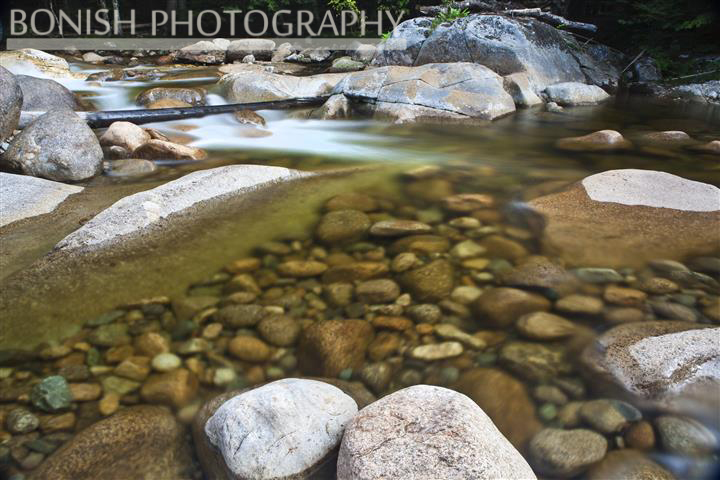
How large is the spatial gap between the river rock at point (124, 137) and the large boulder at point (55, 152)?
725mm

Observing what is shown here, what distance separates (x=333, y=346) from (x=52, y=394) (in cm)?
119

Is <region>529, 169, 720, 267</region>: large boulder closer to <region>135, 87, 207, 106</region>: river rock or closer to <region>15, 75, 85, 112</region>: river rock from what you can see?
<region>15, 75, 85, 112</region>: river rock

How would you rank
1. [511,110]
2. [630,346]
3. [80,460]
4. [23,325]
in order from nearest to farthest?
[80,460], [630,346], [23,325], [511,110]

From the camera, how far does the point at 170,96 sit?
29.8 feet

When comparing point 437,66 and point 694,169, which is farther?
point 437,66

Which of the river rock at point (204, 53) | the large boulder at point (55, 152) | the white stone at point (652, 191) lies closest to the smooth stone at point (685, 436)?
the white stone at point (652, 191)

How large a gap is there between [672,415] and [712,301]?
109 cm

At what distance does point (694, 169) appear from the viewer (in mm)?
5285

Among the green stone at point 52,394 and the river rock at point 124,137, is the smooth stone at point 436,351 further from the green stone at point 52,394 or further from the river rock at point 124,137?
the river rock at point 124,137

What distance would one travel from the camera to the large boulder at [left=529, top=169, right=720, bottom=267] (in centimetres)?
314

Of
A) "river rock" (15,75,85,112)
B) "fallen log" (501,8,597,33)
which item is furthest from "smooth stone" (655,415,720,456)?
"fallen log" (501,8,597,33)

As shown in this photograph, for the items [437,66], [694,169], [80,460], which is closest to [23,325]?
[80,460]

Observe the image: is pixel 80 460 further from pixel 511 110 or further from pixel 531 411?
pixel 511 110

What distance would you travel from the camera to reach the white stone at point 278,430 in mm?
1621
